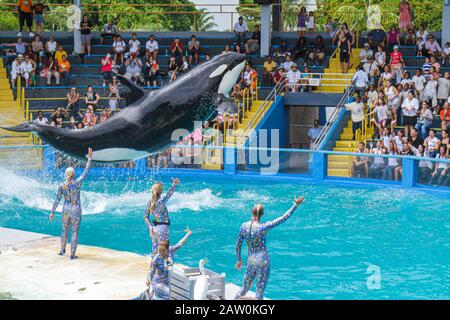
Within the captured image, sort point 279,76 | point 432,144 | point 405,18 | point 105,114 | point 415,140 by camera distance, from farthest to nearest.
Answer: point 405,18 < point 279,76 < point 105,114 < point 415,140 < point 432,144

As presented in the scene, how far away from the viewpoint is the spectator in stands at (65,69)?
27375 millimetres

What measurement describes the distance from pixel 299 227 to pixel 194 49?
12.9 meters

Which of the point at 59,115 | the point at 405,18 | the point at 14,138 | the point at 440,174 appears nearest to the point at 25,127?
the point at 440,174

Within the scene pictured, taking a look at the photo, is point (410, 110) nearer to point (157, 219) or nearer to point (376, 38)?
point (376, 38)

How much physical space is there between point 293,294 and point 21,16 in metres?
21.0

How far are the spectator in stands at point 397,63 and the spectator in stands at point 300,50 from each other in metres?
3.43

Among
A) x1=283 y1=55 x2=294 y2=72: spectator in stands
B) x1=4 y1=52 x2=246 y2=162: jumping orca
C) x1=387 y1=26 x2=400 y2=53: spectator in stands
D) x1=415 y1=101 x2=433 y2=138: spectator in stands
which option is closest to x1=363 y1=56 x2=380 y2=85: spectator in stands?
x1=387 y1=26 x2=400 y2=53: spectator in stands

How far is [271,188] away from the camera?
21.0 meters

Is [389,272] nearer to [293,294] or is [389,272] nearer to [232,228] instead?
[293,294]

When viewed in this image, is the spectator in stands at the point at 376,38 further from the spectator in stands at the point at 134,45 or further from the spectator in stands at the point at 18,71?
the spectator in stands at the point at 18,71

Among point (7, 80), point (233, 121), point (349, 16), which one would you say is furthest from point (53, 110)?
point (349, 16)

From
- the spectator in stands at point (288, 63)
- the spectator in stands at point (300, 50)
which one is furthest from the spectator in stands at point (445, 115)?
the spectator in stands at point (300, 50)

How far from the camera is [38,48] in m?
28.4

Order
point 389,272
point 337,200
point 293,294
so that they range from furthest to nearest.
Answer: point 337,200 < point 389,272 < point 293,294
